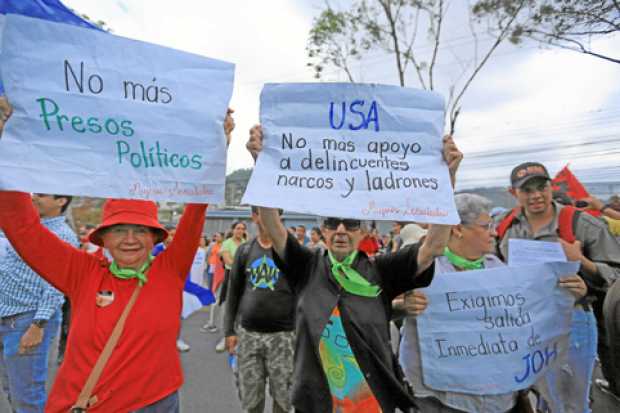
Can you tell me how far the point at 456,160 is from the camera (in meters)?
2.03

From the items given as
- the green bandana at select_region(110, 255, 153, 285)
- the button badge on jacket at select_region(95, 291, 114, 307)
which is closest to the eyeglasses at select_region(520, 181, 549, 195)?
the green bandana at select_region(110, 255, 153, 285)

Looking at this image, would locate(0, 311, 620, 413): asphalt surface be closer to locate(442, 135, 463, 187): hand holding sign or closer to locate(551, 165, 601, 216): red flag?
locate(551, 165, 601, 216): red flag

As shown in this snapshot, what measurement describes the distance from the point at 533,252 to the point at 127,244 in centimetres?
213

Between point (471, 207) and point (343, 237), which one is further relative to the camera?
point (471, 207)

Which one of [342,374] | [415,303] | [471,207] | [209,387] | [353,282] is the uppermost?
[471,207]

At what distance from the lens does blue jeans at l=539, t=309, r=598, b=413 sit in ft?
8.12

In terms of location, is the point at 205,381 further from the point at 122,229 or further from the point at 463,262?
the point at 463,262

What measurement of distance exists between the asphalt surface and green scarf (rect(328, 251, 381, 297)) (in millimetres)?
2637

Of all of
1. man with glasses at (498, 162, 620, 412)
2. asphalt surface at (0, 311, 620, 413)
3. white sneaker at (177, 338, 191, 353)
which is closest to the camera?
man with glasses at (498, 162, 620, 412)

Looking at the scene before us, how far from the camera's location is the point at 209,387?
188 inches

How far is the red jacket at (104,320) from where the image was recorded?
1.89m

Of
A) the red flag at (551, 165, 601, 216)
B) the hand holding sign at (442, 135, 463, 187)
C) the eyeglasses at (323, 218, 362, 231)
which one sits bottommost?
the eyeglasses at (323, 218, 362, 231)

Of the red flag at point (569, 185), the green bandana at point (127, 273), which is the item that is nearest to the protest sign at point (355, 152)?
the green bandana at point (127, 273)

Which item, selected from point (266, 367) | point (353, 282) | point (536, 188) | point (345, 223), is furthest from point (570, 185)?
point (266, 367)
